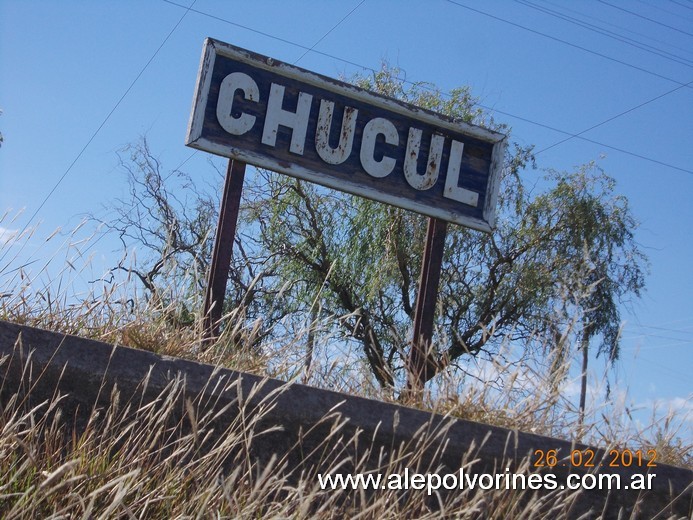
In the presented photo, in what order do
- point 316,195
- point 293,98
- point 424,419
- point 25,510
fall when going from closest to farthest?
1. point 25,510
2. point 424,419
3. point 293,98
4. point 316,195

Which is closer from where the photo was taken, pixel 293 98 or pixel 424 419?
pixel 424 419

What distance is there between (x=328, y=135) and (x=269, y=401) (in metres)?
2.64

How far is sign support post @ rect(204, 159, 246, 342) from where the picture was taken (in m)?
4.72

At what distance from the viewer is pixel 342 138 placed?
17.7 feet

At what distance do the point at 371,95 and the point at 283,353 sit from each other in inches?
92.1

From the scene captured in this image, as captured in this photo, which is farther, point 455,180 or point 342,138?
point 455,180

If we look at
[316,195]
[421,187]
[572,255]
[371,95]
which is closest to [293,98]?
[371,95]

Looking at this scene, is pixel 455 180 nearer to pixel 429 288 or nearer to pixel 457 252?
pixel 429 288

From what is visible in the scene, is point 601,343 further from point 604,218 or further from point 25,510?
point 25,510

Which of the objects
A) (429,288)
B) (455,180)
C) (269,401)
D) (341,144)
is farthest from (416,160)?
(269,401)

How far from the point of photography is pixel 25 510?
221cm

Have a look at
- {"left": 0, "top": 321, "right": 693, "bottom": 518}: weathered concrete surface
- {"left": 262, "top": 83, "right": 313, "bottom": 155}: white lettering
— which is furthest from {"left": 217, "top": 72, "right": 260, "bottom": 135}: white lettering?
{"left": 0, "top": 321, "right": 693, "bottom": 518}: weathered concrete surface

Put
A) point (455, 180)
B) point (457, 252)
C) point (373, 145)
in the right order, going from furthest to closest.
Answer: point (457, 252), point (455, 180), point (373, 145)

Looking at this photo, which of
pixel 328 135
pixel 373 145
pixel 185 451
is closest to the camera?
pixel 185 451
